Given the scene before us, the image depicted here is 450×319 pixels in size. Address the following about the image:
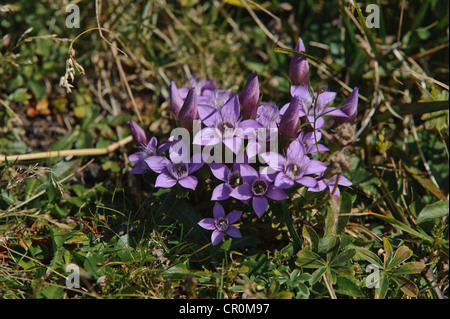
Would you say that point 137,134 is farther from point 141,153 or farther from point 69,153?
point 69,153

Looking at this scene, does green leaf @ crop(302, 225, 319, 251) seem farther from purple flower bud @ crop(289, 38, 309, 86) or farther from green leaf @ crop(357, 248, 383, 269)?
purple flower bud @ crop(289, 38, 309, 86)

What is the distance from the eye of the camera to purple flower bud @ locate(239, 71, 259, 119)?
195 cm

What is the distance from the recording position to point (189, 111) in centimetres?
198

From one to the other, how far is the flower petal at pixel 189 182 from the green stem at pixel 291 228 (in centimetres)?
45

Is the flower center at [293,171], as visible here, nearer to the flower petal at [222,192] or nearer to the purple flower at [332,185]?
the purple flower at [332,185]

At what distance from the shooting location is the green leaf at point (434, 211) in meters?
2.33

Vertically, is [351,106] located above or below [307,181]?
above

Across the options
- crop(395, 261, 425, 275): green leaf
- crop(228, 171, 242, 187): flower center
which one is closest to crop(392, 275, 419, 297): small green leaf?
crop(395, 261, 425, 275): green leaf

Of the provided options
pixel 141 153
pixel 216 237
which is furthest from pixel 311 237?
pixel 141 153

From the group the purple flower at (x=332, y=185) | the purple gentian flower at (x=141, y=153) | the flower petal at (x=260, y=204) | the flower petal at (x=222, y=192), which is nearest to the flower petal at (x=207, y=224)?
the flower petal at (x=222, y=192)

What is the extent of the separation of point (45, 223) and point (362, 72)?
2348mm

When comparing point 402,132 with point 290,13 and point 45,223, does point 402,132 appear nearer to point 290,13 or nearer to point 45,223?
point 290,13

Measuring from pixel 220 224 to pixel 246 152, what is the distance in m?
0.40
